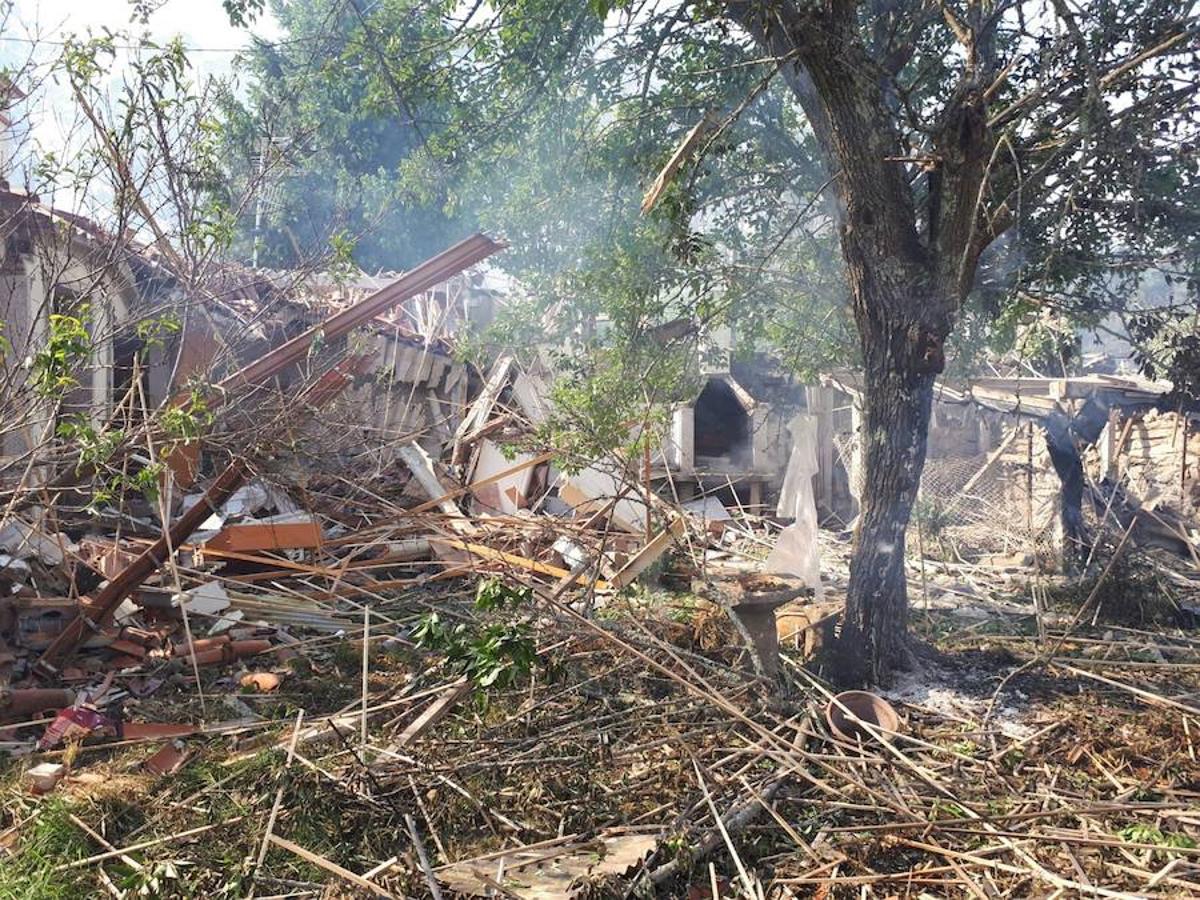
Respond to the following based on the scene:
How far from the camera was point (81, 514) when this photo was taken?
7.83 meters

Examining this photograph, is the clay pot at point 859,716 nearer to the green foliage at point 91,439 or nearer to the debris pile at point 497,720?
the debris pile at point 497,720

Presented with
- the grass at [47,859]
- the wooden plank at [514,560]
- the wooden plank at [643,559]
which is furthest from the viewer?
the wooden plank at [514,560]

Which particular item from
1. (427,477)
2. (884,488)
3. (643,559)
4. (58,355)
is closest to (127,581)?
(58,355)

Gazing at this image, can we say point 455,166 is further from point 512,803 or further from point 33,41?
point 512,803

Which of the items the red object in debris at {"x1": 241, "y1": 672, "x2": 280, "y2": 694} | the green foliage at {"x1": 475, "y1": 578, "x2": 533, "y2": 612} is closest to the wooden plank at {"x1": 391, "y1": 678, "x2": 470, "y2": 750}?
the green foliage at {"x1": 475, "y1": 578, "x2": 533, "y2": 612}

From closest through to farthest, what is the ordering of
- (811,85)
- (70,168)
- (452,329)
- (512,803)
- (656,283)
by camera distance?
(512,803), (70,168), (811,85), (656,283), (452,329)

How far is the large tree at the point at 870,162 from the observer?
5.08m

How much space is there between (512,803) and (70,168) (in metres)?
4.12

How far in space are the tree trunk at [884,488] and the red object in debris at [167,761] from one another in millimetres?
3899

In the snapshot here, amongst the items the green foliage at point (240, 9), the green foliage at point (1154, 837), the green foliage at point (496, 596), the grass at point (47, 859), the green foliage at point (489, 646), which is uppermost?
the green foliage at point (240, 9)

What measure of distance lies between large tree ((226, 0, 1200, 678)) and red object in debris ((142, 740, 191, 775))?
3.98m

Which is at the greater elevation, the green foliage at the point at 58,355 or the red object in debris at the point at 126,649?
the green foliage at the point at 58,355

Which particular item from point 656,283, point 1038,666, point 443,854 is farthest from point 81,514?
point 1038,666

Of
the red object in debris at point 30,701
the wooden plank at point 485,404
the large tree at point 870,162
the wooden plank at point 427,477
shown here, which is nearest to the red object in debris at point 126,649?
the red object in debris at point 30,701
